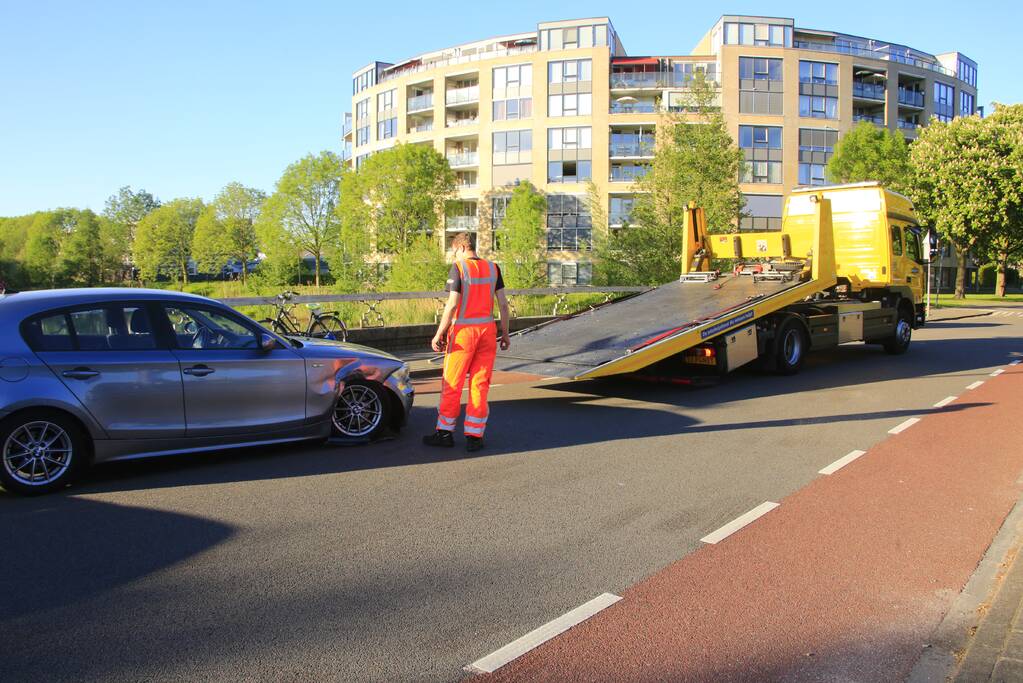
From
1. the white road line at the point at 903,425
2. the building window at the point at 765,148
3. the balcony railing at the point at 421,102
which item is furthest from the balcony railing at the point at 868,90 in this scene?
the white road line at the point at 903,425

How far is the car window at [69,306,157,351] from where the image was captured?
19.2 ft

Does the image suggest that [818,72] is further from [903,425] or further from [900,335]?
[903,425]

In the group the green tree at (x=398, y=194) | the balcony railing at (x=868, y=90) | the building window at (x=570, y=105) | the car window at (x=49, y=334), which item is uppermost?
the balcony railing at (x=868, y=90)

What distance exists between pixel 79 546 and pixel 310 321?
896 centimetres

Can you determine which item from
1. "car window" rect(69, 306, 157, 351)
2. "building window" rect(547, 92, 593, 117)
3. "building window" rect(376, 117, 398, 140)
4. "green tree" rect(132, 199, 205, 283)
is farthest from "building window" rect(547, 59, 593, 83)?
"car window" rect(69, 306, 157, 351)

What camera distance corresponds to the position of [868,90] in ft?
210

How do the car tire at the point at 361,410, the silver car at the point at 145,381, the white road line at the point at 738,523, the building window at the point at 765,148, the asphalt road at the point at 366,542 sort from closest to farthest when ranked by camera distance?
the asphalt road at the point at 366,542, the white road line at the point at 738,523, the silver car at the point at 145,381, the car tire at the point at 361,410, the building window at the point at 765,148

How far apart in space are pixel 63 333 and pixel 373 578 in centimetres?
334

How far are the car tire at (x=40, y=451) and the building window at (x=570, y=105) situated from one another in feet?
200

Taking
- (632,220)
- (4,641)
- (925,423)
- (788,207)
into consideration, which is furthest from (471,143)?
(4,641)

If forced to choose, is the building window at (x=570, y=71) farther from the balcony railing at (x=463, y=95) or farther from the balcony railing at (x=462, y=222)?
the balcony railing at (x=462, y=222)

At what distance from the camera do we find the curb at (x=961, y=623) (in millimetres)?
3158

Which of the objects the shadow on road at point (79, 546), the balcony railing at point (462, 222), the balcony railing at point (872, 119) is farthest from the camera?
the balcony railing at point (462, 222)

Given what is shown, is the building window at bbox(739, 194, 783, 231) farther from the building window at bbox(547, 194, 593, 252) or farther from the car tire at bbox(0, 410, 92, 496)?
the car tire at bbox(0, 410, 92, 496)
